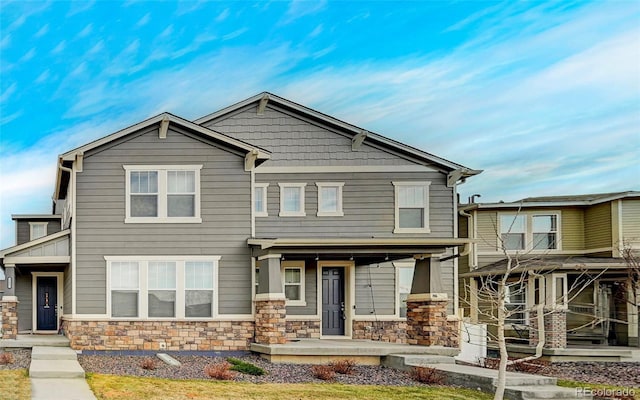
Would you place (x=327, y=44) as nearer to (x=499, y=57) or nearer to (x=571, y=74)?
(x=499, y=57)

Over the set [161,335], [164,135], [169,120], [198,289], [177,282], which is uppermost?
[169,120]

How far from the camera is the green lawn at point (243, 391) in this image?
13.1 metres

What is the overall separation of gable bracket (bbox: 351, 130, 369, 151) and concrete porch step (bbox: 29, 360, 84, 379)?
1148cm

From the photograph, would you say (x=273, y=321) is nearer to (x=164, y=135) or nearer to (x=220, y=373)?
(x=220, y=373)

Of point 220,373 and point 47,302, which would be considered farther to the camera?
point 47,302

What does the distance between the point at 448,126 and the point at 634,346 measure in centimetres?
1030

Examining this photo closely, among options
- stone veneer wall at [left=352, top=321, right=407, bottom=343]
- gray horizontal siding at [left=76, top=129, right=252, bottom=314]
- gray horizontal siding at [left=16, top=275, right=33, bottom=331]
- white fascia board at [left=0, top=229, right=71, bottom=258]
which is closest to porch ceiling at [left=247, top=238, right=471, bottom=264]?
gray horizontal siding at [left=76, top=129, right=252, bottom=314]

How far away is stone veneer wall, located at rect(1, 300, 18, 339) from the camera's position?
20266 millimetres

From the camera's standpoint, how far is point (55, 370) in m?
14.7

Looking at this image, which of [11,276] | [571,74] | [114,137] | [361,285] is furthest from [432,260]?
[11,276]

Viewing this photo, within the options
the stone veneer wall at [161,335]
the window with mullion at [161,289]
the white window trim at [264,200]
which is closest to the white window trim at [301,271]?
the white window trim at [264,200]

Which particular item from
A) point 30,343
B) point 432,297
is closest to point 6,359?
point 30,343

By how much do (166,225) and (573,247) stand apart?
52.6 feet

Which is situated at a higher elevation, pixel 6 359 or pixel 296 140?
pixel 296 140
